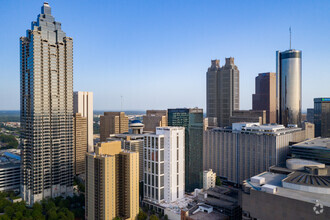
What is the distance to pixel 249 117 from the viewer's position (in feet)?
410

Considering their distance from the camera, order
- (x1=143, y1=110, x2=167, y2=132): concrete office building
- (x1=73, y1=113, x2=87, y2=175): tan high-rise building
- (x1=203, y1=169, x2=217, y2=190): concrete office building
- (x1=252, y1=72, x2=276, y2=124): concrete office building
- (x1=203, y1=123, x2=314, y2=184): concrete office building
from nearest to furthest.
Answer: (x1=203, y1=169, x2=217, y2=190): concrete office building < (x1=203, y1=123, x2=314, y2=184): concrete office building < (x1=73, y1=113, x2=87, y2=175): tan high-rise building < (x1=143, y1=110, x2=167, y2=132): concrete office building < (x1=252, y1=72, x2=276, y2=124): concrete office building

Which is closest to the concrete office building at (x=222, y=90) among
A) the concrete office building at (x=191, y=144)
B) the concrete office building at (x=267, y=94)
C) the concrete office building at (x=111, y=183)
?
the concrete office building at (x=267, y=94)

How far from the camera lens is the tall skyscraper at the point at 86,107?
113044 mm

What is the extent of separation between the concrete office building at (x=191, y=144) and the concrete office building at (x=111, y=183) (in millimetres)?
20820

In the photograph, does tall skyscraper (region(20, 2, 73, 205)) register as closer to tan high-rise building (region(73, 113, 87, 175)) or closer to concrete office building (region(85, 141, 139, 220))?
concrete office building (region(85, 141, 139, 220))

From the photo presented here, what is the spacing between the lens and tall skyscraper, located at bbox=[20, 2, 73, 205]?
61719 mm

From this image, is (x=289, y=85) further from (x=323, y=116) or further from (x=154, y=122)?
(x=154, y=122)

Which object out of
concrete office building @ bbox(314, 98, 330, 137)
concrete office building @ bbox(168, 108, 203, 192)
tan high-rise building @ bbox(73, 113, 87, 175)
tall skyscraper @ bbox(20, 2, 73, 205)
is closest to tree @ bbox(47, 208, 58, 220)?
tall skyscraper @ bbox(20, 2, 73, 205)

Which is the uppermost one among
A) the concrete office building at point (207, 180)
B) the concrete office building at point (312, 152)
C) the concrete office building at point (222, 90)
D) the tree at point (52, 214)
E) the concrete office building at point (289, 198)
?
the concrete office building at point (222, 90)

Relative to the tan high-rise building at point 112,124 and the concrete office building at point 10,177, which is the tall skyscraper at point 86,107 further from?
the concrete office building at point 10,177

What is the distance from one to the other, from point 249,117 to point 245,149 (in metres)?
50.1

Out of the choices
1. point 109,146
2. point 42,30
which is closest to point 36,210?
point 109,146

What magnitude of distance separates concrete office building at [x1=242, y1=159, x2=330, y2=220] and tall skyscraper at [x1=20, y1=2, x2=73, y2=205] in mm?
48114

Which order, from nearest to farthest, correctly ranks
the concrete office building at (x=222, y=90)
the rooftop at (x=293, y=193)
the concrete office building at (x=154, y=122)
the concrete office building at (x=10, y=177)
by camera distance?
1. the rooftop at (x=293, y=193)
2. the concrete office building at (x=10, y=177)
3. the concrete office building at (x=154, y=122)
4. the concrete office building at (x=222, y=90)
